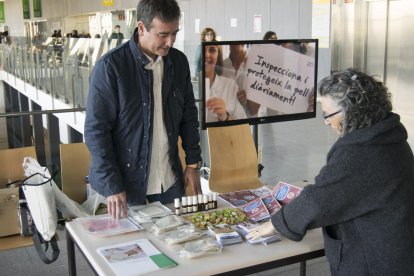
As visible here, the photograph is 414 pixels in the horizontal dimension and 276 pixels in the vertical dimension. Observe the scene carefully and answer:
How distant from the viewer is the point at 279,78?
3330 mm

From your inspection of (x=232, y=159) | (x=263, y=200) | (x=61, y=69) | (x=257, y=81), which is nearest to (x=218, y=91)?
(x=257, y=81)

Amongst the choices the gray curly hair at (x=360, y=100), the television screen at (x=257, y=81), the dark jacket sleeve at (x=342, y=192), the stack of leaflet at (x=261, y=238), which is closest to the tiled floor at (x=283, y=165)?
the television screen at (x=257, y=81)

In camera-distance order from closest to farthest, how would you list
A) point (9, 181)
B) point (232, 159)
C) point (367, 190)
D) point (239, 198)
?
point (367, 190)
point (239, 198)
point (9, 181)
point (232, 159)

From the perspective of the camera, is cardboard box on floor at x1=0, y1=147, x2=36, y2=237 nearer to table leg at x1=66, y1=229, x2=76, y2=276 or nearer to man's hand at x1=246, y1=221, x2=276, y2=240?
table leg at x1=66, y1=229, x2=76, y2=276

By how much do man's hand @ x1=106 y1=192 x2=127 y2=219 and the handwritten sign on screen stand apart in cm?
138

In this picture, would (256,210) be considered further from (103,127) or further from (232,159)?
(232,159)

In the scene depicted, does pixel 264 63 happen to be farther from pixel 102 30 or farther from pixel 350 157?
pixel 102 30

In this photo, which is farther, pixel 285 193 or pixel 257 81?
pixel 257 81

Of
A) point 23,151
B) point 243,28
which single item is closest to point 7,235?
point 23,151

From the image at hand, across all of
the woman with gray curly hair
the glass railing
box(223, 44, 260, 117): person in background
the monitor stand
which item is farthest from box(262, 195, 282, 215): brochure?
the glass railing

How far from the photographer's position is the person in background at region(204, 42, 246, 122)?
3.10m

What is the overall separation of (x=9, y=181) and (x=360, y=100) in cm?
238

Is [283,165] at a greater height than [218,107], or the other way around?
[218,107]

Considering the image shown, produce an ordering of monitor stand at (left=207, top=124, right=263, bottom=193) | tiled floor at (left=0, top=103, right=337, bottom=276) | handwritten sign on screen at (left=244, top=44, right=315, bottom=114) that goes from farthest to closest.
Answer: monitor stand at (left=207, top=124, right=263, bottom=193) → tiled floor at (left=0, top=103, right=337, bottom=276) → handwritten sign on screen at (left=244, top=44, right=315, bottom=114)
